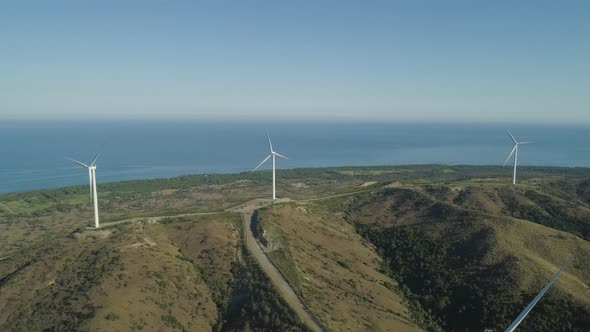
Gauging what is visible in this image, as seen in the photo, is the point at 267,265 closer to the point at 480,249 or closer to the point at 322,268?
the point at 322,268

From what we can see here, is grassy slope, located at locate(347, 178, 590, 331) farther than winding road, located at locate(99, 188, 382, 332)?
Yes

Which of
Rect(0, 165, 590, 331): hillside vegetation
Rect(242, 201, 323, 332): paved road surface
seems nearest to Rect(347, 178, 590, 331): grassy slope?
Rect(0, 165, 590, 331): hillside vegetation

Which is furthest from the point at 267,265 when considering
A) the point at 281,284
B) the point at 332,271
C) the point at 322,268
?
the point at 332,271

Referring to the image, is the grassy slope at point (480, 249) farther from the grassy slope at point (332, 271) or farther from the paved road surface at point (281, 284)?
the paved road surface at point (281, 284)

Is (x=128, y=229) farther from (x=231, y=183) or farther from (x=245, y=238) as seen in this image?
(x=231, y=183)

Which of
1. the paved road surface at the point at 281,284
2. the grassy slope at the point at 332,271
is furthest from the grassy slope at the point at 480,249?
the paved road surface at the point at 281,284

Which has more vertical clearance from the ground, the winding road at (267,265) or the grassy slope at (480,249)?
the winding road at (267,265)

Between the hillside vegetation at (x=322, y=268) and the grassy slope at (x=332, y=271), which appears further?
the grassy slope at (x=332, y=271)

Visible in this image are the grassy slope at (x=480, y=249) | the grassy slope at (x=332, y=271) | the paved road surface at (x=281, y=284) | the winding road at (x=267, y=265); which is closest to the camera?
the paved road surface at (x=281, y=284)

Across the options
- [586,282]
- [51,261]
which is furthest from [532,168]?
[51,261]

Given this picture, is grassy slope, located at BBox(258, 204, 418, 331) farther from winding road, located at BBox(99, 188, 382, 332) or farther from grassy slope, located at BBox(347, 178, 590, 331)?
grassy slope, located at BBox(347, 178, 590, 331)

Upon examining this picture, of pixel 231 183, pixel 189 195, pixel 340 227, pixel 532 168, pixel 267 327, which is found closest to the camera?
pixel 267 327
